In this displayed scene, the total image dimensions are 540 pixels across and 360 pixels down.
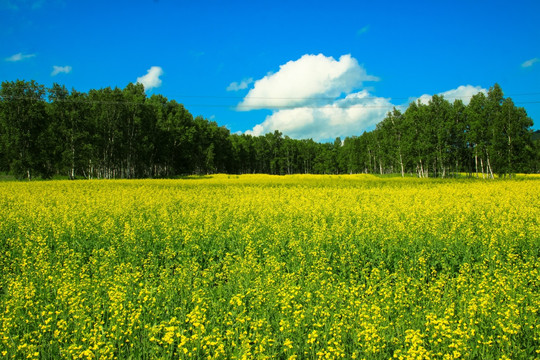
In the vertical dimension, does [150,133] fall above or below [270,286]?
above

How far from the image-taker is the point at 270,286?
236 inches

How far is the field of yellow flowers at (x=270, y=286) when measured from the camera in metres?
4.50

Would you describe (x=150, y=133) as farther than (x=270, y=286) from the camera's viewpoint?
Yes

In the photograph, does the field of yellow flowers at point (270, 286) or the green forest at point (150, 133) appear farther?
the green forest at point (150, 133)

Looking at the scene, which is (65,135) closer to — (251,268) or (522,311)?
(251,268)

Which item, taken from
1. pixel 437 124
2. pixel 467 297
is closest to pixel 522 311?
pixel 467 297

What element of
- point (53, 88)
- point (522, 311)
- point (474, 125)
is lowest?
point (522, 311)

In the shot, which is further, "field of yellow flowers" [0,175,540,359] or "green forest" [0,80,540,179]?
"green forest" [0,80,540,179]

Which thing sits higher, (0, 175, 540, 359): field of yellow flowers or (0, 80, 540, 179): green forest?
(0, 80, 540, 179): green forest

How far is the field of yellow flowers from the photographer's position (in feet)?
14.8

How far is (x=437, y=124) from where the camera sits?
65875 millimetres

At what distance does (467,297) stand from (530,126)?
82373 mm

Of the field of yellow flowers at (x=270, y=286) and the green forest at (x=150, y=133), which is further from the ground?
the green forest at (x=150, y=133)

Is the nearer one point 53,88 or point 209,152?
point 53,88
